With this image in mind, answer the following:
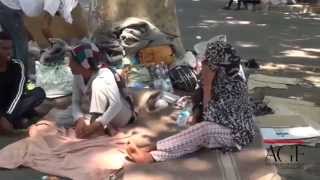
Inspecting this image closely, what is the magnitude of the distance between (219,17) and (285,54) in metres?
4.07

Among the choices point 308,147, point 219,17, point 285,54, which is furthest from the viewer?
point 219,17

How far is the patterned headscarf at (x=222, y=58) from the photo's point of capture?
16.8 feet

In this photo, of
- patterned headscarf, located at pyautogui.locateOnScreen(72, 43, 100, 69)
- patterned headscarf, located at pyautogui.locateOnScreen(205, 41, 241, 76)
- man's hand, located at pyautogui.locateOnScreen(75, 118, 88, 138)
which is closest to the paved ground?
patterned headscarf, located at pyautogui.locateOnScreen(205, 41, 241, 76)

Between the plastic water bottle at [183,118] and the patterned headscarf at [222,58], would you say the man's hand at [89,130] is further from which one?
the patterned headscarf at [222,58]

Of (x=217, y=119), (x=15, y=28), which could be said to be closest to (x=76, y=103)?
(x=217, y=119)

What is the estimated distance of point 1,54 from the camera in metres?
5.91

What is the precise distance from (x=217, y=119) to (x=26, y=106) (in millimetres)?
2024

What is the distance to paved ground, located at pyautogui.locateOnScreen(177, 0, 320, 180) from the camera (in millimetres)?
7155

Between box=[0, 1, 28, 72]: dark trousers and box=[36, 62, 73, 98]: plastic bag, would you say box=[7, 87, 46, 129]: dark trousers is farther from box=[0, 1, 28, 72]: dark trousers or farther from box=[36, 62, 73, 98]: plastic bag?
box=[0, 1, 28, 72]: dark trousers

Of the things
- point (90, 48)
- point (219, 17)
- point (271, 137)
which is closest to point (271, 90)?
point (271, 137)

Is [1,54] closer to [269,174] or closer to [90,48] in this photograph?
[90,48]

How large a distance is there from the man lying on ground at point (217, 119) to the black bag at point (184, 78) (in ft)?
6.06

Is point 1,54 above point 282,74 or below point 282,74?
above

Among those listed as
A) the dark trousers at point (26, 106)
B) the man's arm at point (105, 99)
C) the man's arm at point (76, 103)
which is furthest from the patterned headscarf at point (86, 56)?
the dark trousers at point (26, 106)
